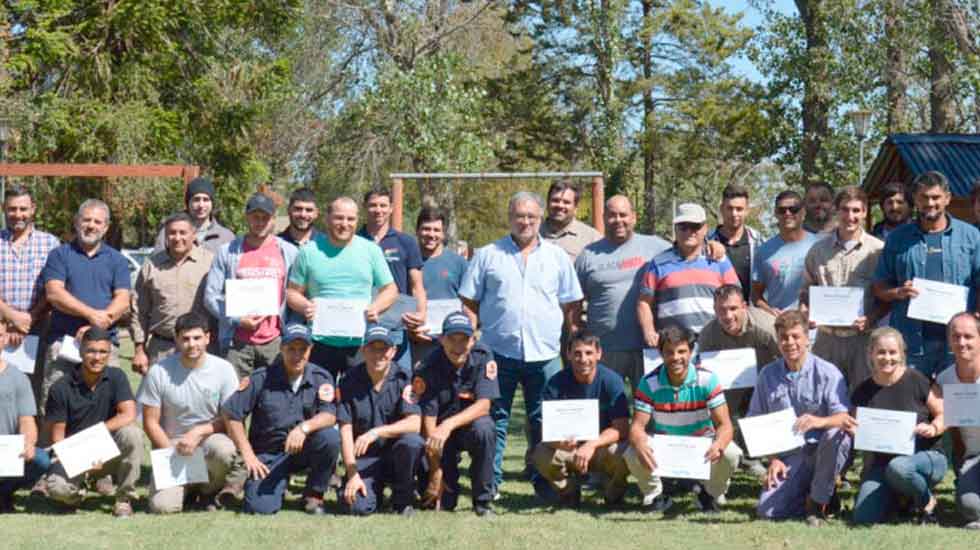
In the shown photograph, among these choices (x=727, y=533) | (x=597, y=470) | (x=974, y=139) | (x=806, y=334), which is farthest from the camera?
(x=974, y=139)

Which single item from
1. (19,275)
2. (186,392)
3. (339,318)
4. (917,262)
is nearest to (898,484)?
(917,262)

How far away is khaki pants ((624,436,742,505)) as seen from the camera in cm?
699

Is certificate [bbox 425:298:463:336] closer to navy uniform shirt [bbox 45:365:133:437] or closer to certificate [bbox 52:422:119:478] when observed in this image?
navy uniform shirt [bbox 45:365:133:437]

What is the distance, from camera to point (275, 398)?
Answer: 7234 millimetres

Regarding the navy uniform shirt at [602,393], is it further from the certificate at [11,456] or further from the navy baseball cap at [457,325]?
the certificate at [11,456]

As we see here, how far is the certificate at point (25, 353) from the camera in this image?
7719 millimetres

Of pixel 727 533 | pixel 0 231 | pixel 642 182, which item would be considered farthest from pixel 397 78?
pixel 727 533

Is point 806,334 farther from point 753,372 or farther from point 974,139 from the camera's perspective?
point 974,139

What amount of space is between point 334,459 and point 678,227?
271cm

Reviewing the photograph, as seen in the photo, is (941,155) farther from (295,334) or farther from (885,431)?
(295,334)

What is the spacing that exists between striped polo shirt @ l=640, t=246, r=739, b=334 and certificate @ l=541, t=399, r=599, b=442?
0.89 m

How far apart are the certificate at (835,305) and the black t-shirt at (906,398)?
0.69 m

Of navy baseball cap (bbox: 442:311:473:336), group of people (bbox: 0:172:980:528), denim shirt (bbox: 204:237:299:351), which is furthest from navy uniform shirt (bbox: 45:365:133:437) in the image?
navy baseball cap (bbox: 442:311:473:336)

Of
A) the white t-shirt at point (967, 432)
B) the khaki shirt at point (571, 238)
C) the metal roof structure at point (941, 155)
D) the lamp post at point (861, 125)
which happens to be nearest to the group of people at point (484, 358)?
the white t-shirt at point (967, 432)
